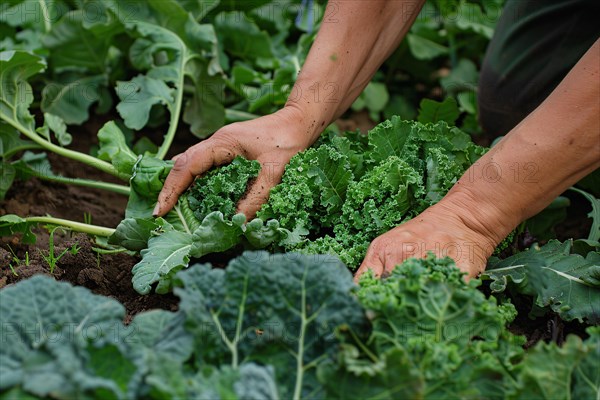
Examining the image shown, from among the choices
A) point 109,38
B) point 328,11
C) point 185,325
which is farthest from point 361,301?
point 109,38

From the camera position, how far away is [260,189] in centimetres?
344

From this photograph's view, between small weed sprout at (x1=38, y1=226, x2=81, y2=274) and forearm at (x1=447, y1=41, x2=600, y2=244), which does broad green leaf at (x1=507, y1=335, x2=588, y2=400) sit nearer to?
forearm at (x1=447, y1=41, x2=600, y2=244)

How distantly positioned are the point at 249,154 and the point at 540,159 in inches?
53.8

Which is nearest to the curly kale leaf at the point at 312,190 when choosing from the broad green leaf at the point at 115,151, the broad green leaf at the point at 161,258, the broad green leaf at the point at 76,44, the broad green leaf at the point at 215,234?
the broad green leaf at the point at 215,234

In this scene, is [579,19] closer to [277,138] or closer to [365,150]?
[365,150]

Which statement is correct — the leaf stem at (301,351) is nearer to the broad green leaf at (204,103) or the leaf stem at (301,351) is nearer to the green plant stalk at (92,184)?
the green plant stalk at (92,184)

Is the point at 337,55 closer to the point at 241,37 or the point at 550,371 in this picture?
the point at 241,37

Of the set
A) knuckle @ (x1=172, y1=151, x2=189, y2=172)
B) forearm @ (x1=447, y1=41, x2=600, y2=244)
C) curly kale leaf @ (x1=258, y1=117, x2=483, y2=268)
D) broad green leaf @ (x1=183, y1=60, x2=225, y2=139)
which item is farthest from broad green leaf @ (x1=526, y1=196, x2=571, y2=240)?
broad green leaf @ (x1=183, y1=60, x2=225, y2=139)

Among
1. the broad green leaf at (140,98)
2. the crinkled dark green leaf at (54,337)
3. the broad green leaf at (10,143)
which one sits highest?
the crinkled dark green leaf at (54,337)

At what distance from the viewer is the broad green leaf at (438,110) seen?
4.06 metres

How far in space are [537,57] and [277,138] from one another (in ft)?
7.41

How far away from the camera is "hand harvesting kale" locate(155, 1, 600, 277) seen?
278 centimetres

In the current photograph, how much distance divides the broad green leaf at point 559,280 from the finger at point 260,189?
107 centimetres

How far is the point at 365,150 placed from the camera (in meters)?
3.75
